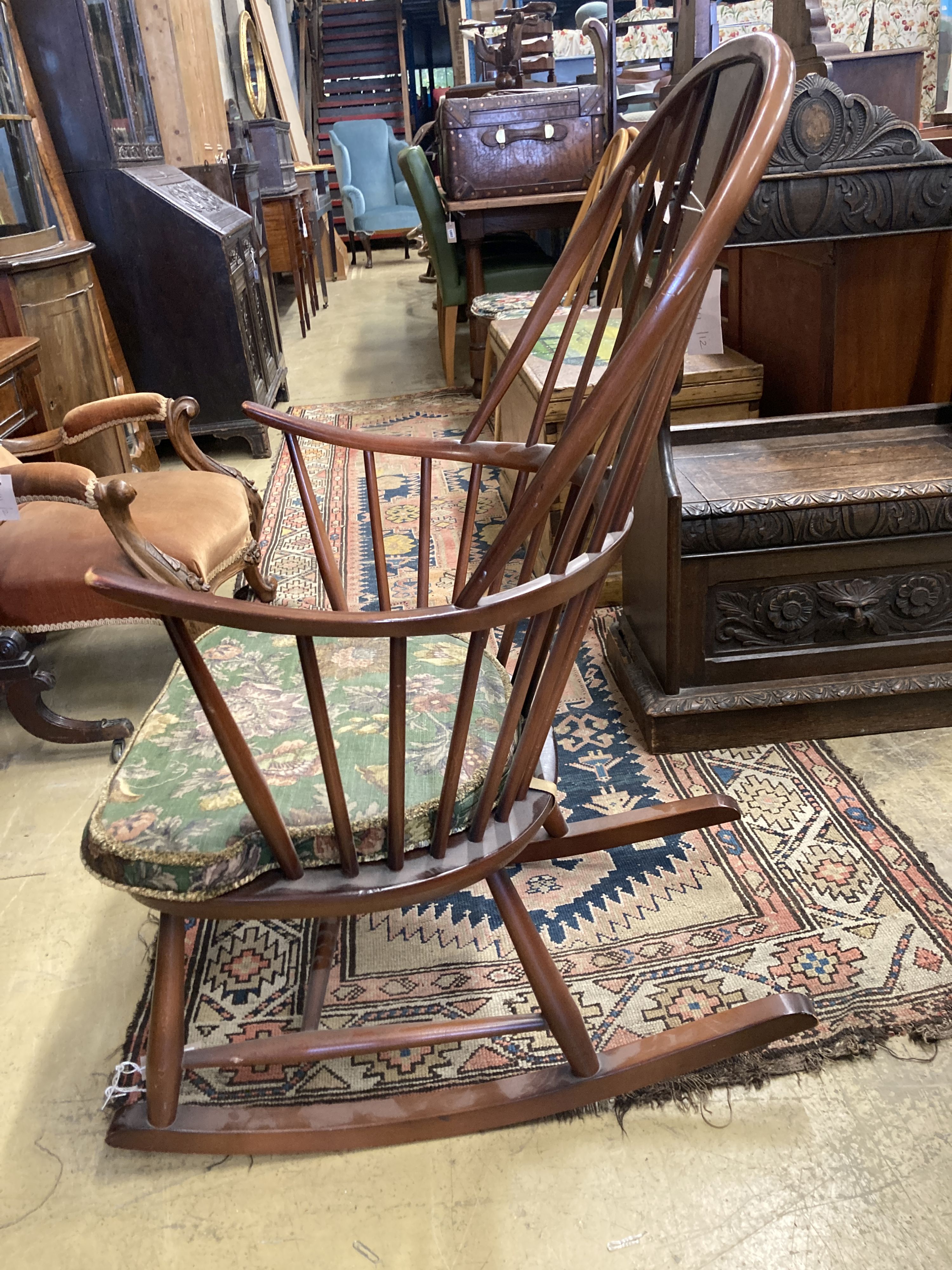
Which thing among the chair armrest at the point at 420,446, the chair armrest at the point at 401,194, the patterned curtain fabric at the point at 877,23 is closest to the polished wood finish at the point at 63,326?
the chair armrest at the point at 420,446

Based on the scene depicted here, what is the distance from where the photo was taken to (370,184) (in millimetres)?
8891

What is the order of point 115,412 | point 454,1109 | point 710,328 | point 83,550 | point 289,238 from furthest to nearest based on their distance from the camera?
point 289,238 → point 710,328 → point 115,412 → point 83,550 → point 454,1109

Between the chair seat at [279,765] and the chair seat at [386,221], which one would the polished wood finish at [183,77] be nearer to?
the chair seat at [386,221]

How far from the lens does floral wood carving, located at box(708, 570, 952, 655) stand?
1.64 m

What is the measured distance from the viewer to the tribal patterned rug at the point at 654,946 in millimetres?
1203

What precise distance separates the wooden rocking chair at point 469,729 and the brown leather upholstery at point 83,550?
1.93ft

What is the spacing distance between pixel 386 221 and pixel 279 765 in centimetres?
841

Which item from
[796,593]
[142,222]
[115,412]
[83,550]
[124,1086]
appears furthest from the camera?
[142,222]

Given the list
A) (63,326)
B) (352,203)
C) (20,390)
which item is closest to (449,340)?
(63,326)

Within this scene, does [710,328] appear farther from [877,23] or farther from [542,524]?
[877,23]

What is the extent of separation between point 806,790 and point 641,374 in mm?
1106

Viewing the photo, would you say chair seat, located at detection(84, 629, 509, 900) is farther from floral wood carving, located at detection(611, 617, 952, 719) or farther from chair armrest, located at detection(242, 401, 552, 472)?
floral wood carving, located at detection(611, 617, 952, 719)

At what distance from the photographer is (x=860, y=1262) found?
0.96 metres

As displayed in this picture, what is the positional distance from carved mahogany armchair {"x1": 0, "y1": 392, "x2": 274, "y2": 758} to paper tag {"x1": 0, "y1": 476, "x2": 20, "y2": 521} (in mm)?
67
